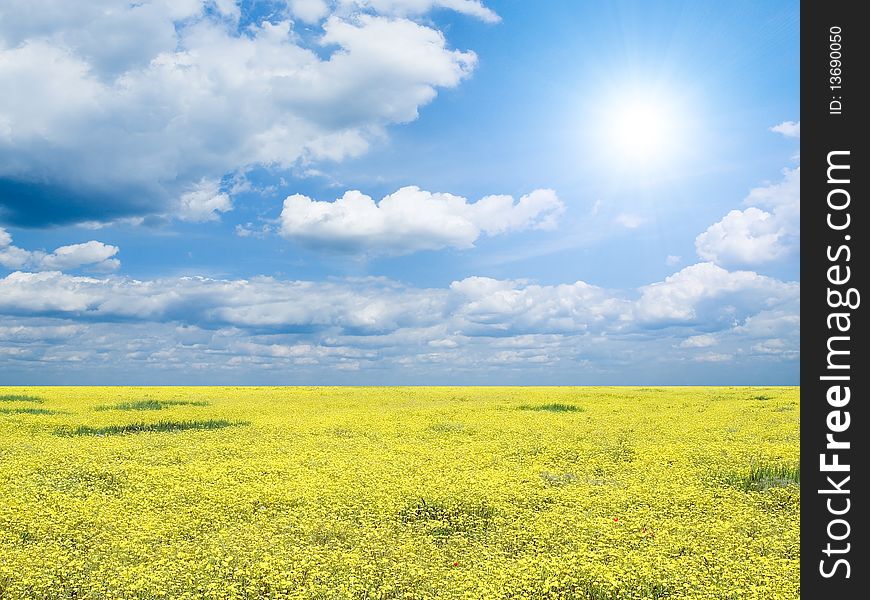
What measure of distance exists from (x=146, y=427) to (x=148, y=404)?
1169 cm

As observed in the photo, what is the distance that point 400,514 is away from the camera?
1420 cm

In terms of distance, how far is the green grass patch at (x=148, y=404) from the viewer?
37250mm

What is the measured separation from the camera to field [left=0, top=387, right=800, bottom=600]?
34.8 ft

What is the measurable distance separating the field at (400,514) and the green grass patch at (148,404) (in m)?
11.9

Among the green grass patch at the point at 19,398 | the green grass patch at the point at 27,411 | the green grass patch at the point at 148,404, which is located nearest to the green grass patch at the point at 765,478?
the green grass patch at the point at 148,404

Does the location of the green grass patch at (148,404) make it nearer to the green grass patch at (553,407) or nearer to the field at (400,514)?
the field at (400,514)

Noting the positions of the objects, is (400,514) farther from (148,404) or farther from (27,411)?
(148,404)

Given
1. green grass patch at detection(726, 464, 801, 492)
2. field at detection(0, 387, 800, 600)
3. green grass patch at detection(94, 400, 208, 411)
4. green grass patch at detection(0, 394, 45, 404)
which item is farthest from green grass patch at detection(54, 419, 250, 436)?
green grass patch at detection(726, 464, 801, 492)

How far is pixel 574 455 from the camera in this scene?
20641mm

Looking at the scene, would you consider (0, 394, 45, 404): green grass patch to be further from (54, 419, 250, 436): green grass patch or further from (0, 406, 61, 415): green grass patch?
(54, 419, 250, 436): green grass patch

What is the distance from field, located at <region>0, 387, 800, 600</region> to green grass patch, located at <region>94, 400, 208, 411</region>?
11.9m
